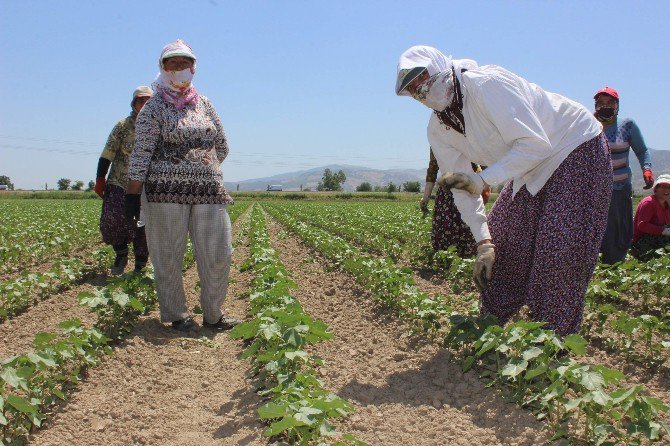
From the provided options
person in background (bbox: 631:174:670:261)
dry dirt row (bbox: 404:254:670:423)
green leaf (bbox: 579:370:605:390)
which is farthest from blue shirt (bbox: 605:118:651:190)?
green leaf (bbox: 579:370:605:390)

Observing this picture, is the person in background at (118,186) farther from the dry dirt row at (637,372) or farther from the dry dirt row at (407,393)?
the dry dirt row at (637,372)

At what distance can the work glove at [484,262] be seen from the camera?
3242 mm

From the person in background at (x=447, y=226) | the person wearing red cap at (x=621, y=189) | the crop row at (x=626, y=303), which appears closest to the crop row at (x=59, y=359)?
the crop row at (x=626, y=303)

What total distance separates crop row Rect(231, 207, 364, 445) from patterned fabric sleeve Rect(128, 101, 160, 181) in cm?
115

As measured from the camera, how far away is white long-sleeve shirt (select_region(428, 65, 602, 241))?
294 cm

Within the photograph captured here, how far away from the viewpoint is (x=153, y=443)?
9.11ft

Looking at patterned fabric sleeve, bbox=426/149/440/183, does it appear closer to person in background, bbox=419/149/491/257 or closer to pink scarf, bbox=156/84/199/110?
person in background, bbox=419/149/491/257

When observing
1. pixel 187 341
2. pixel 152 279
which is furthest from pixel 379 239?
pixel 187 341

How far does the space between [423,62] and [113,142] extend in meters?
3.84

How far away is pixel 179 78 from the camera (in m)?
4.24

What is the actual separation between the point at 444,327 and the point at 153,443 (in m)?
2.26

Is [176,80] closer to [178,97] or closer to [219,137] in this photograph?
[178,97]

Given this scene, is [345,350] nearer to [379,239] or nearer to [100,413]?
[100,413]

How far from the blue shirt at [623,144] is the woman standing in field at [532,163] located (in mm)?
3268
